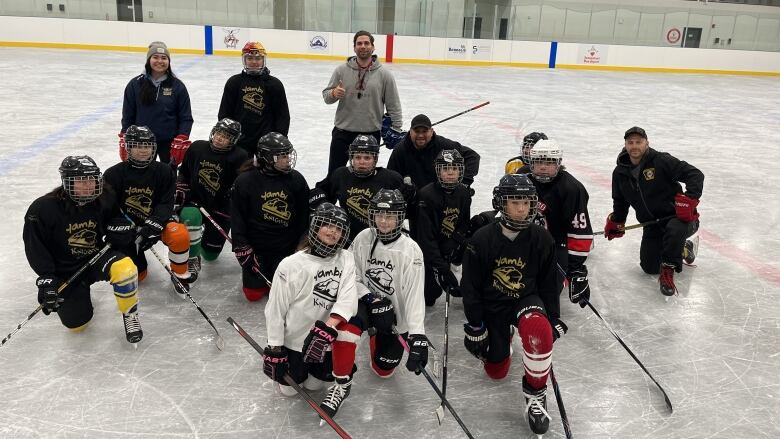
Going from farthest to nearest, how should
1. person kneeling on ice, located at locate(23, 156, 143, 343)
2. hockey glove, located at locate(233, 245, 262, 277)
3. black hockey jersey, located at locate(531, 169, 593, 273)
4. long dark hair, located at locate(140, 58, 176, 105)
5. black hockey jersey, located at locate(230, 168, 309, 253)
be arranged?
long dark hair, located at locate(140, 58, 176, 105) → black hockey jersey, located at locate(230, 168, 309, 253) → hockey glove, located at locate(233, 245, 262, 277) → black hockey jersey, located at locate(531, 169, 593, 273) → person kneeling on ice, located at locate(23, 156, 143, 343)

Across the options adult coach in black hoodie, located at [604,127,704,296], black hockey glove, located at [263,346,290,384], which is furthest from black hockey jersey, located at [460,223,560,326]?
adult coach in black hoodie, located at [604,127,704,296]

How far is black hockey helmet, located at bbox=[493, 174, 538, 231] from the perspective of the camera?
9.52 ft

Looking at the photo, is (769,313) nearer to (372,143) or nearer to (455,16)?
(372,143)

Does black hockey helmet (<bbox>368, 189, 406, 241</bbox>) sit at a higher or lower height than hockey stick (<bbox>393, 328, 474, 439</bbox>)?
higher

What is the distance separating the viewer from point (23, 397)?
9.33 ft

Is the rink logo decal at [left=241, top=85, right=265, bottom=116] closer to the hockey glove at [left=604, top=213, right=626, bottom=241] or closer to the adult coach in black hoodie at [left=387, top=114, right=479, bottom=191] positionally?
the adult coach in black hoodie at [left=387, top=114, right=479, bottom=191]

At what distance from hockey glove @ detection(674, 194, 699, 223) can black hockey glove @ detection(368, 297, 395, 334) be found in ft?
8.11

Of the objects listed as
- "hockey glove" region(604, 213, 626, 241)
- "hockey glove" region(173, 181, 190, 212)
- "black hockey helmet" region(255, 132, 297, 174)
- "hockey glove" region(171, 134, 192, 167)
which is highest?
"black hockey helmet" region(255, 132, 297, 174)

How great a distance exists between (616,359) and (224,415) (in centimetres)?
204

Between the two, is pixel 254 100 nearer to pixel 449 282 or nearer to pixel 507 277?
pixel 449 282

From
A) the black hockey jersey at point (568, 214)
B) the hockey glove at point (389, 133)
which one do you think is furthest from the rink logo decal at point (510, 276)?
the hockey glove at point (389, 133)

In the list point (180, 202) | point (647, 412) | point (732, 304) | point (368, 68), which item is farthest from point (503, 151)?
point (647, 412)

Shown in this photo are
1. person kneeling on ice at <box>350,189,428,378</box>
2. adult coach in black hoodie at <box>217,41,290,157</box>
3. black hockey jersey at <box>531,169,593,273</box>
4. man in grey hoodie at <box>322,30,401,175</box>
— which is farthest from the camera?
man in grey hoodie at <box>322,30,401,175</box>

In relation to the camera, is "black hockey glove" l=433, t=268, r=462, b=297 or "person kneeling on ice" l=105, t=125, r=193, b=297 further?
"person kneeling on ice" l=105, t=125, r=193, b=297
